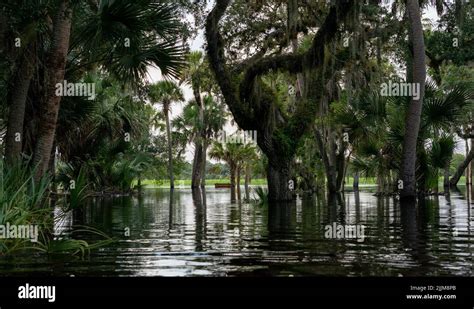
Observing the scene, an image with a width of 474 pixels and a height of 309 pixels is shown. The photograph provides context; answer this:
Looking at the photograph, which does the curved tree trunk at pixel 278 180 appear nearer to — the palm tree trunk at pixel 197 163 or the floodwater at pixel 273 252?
the floodwater at pixel 273 252

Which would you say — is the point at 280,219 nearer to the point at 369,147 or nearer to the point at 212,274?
the point at 212,274

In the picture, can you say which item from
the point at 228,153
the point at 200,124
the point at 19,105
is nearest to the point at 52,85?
the point at 19,105

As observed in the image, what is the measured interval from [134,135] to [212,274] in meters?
22.3

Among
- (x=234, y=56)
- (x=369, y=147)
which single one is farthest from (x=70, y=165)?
(x=369, y=147)

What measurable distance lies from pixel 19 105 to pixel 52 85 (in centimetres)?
211

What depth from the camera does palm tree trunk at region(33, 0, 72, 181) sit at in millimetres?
10414

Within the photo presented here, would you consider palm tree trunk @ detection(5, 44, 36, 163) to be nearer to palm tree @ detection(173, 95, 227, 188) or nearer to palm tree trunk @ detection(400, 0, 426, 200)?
palm tree trunk @ detection(400, 0, 426, 200)

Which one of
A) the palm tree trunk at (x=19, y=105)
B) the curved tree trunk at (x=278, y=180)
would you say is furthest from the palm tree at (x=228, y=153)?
the palm tree trunk at (x=19, y=105)

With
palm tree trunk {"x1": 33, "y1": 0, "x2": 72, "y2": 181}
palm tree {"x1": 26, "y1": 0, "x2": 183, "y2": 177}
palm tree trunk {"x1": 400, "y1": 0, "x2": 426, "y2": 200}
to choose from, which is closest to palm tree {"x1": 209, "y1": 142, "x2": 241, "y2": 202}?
palm tree trunk {"x1": 400, "y1": 0, "x2": 426, "y2": 200}

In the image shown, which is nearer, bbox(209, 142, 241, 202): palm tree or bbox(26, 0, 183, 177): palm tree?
bbox(26, 0, 183, 177): palm tree

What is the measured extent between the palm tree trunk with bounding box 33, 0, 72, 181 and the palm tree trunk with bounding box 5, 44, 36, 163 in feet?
4.48

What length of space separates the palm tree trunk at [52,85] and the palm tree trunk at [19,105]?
4.48ft

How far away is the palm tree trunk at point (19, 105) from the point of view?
1180 cm

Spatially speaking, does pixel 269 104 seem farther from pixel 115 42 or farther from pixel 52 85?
pixel 52 85
